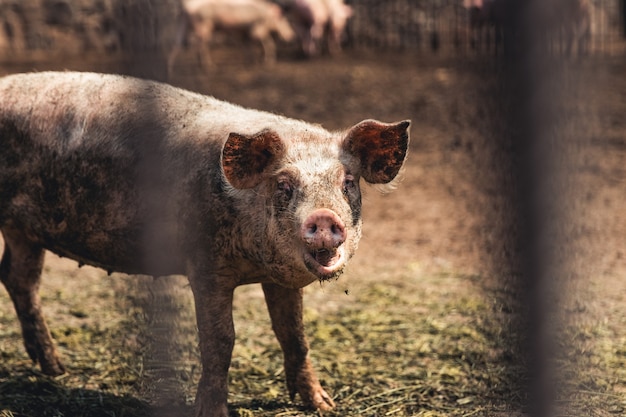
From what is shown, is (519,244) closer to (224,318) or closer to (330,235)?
(330,235)

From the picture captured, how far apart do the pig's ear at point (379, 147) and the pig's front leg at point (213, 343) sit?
747 millimetres

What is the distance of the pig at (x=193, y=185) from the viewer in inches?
154

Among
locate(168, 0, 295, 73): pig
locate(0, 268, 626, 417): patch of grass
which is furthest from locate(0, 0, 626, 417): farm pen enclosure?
locate(168, 0, 295, 73): pig

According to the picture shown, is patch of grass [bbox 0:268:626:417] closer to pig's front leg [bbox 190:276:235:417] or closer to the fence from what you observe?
pig's front leg [bbox 190:276:235:417]

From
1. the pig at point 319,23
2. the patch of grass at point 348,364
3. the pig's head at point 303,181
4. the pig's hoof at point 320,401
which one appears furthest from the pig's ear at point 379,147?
the pig at point 319,23

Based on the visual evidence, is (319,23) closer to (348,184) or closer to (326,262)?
(348,184)

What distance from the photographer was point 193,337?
18.0ft

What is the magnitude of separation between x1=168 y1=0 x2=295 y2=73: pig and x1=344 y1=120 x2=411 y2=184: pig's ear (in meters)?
10.6

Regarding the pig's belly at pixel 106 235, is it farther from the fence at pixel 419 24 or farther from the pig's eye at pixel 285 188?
the fence at pixel 419 24

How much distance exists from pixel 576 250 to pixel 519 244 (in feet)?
17.3

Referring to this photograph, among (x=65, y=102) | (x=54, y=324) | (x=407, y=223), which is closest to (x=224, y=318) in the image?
(x=65, y=102)

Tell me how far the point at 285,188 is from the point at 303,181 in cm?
10

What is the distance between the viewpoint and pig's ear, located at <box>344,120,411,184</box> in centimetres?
399

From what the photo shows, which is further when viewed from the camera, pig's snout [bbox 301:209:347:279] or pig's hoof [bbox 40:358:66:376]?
pig's hoof [bbox 40:358:66:376]
